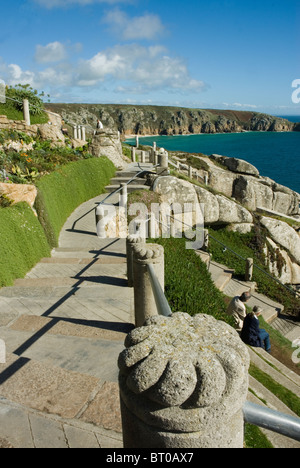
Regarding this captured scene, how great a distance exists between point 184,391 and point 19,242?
725 cm

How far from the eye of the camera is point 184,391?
1.41 metres

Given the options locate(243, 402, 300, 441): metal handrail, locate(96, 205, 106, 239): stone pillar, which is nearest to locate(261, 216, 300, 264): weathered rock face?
locate(96, 205, 106, 239): stone pillar

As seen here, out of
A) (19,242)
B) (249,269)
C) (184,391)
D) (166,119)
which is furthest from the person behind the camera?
(166,119)

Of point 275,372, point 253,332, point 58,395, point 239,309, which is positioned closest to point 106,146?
point 239,309

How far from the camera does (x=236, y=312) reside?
8.38 metres

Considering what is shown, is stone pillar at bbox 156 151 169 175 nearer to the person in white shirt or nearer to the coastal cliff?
the person in white shirt

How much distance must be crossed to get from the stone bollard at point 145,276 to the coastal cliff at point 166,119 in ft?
336

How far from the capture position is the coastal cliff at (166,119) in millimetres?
116750

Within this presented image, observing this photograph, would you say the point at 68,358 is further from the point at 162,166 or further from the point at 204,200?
the point at 162,166

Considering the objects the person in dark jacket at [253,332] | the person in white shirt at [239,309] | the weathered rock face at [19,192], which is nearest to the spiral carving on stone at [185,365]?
the person in dark jacket at [253,332]

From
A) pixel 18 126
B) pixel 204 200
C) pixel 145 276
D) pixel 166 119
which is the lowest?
pixel 204 200

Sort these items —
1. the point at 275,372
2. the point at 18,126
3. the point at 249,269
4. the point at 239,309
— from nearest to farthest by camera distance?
1. the point at 275,372
2. the point at 239,309
3. the point at 249,269
4. the point at 18,126

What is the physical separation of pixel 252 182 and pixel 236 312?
75.1ft

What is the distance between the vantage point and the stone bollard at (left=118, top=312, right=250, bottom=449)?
1.43 meters
